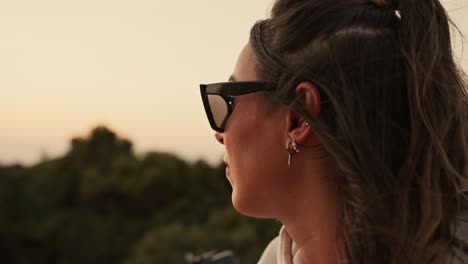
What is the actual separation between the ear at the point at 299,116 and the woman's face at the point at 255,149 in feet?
0.06

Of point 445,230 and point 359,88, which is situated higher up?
point 359,88

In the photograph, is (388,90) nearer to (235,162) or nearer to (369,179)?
(369,179)

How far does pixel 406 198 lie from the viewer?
48.1 inches

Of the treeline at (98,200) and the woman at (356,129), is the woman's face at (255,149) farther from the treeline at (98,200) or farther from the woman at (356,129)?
the treeline at (98,200)

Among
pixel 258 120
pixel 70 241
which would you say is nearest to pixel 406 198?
pixel 258 120

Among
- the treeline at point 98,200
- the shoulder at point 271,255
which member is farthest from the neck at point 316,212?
the treeline at point 98,200

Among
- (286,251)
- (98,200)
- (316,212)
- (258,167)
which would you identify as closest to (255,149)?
(258,167)

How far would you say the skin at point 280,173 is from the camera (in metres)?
1.30

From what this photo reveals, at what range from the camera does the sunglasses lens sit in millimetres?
1354

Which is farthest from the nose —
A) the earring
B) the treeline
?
the treeline

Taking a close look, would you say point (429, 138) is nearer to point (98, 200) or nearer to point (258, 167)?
point (258, 167)

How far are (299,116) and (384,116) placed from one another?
15 cm

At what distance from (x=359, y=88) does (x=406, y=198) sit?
21 cm

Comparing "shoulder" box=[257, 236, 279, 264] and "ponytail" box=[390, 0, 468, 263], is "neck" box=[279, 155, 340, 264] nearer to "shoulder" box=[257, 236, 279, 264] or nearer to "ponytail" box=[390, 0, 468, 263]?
"ponytail" box=[390, 0, 468, 263]
